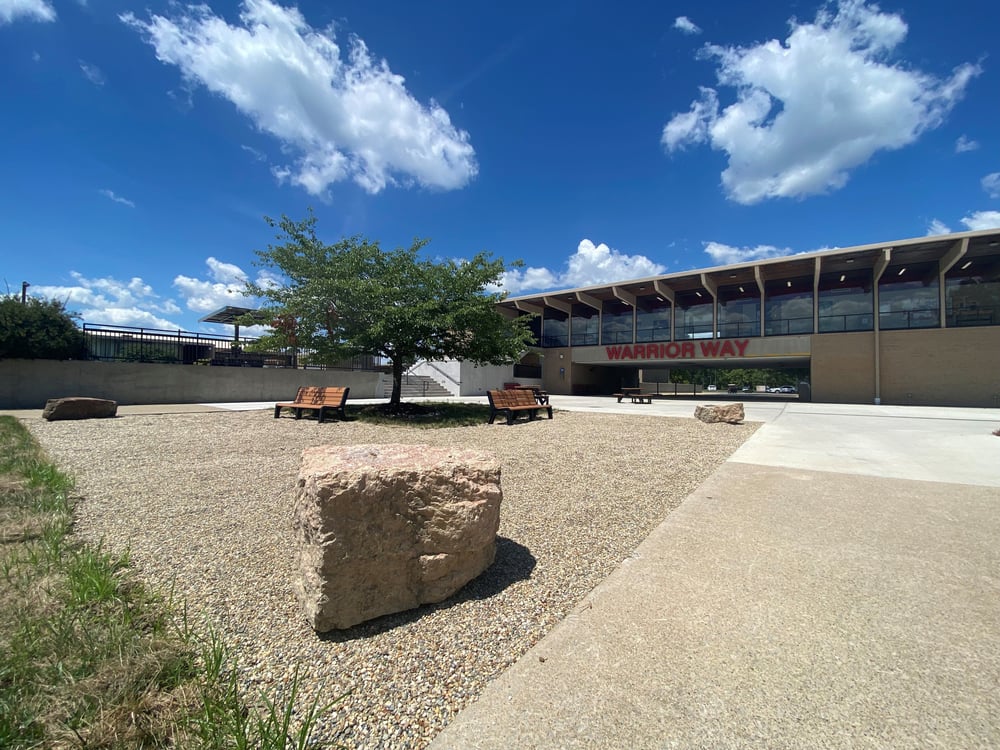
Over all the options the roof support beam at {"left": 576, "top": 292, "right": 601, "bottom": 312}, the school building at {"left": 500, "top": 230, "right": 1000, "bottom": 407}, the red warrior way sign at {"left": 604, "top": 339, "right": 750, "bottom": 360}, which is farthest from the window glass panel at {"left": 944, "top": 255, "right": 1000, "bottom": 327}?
the roof support beam at {"left": 576, "top": 292, "right": 601, "bottom": 312}

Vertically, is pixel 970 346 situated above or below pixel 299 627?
above

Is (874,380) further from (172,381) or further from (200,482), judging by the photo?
(172,381)

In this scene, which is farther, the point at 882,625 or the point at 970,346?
the point at 970,346

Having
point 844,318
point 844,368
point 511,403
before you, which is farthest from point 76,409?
point 844,318

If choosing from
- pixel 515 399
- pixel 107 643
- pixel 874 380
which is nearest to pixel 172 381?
pixel 515 399

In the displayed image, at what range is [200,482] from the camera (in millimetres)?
5074

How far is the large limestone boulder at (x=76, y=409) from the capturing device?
34.1 feet

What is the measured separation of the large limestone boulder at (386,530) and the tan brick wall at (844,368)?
92.5 feet

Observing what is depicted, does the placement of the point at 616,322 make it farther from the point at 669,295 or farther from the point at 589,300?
the point at 669,295

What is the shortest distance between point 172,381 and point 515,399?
1403cm

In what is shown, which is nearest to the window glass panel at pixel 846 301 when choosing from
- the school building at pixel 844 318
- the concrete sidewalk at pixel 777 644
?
the school building at pixel 844 318

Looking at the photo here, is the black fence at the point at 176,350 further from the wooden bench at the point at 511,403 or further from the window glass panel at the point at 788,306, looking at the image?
the window glass panel at the point at 788,306

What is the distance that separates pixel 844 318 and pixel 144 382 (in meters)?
34.1

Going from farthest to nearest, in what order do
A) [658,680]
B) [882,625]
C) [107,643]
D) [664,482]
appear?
[664,482] → [882,625] → [107,643] → [658,680]
